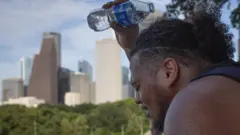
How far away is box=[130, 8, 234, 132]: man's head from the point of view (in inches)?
27.4

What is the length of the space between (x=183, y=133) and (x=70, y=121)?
24702mm

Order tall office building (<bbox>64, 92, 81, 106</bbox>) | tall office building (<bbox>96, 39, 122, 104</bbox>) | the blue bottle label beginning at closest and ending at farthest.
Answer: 1. the blue bottle label
2. tall office building (<bbox>96, 39, 122, 104</bbox>)
3. tall office building (<bbox>64, 92, 81, 106</bbox>)

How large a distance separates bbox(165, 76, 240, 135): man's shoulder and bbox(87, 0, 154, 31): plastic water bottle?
50 cm

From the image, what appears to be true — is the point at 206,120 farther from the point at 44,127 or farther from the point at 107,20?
the point at 44,127

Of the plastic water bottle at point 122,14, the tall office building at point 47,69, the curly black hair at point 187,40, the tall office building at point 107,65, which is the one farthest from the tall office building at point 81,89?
the curly black hair at point 187,40

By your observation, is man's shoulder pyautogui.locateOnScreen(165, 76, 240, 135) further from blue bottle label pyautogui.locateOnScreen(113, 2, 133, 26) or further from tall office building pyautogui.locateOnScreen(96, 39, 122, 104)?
tall office building pyautogui.locateOnScreen(96, 39, 122, 104)

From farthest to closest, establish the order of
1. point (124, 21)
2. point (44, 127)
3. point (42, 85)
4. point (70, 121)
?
1. point (42, 85)
2. point (70, 121)
3. point (44, 127)
4. point (124, 21)

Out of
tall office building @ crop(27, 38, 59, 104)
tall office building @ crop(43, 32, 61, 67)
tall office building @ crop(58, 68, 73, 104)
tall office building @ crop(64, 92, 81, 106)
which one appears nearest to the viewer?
tall office building @ crop(43, 32, 61, 67)

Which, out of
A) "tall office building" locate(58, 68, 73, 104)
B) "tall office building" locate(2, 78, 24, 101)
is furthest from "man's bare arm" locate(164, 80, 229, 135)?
"tall office building" locate(58, 68, 73, 104)

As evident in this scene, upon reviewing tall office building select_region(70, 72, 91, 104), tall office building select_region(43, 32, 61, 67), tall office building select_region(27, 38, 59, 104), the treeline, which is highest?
tall office building select_region(43, 32, 61, 67)

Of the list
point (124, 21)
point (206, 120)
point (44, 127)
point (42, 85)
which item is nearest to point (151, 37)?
point (206, 120)

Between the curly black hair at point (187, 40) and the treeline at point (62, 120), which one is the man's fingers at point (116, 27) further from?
the treeline at point (62, 120)

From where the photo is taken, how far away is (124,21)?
3.59 ft

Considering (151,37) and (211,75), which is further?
(151,37)
